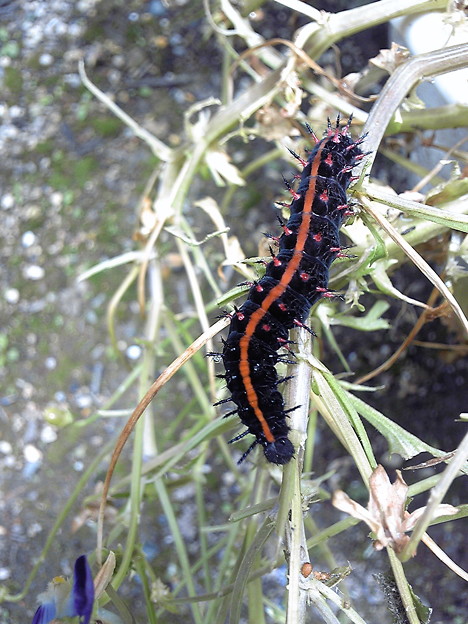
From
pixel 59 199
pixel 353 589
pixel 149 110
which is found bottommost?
pixel 353 589

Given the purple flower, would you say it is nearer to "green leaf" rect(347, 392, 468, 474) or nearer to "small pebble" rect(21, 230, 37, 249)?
"green leaf" rect(347, 392, 468, 474)

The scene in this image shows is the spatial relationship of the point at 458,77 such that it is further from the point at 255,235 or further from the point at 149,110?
the point at 149,110

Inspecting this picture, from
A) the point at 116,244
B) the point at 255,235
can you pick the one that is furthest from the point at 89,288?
the point at 255,235

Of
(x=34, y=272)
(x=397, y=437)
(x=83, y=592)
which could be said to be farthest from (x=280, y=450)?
(x=34, y=272)

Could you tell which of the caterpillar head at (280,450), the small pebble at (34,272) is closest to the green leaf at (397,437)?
the caterpillar head at (280,450)

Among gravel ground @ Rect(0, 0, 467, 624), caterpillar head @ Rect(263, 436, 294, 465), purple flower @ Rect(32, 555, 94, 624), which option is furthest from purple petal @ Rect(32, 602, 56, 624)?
gravel ground @ Rect(0, 0, 467, 624)

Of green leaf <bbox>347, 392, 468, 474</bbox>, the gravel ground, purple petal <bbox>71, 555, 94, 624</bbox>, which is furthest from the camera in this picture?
the gravel ground

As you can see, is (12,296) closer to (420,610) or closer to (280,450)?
(280,450)
